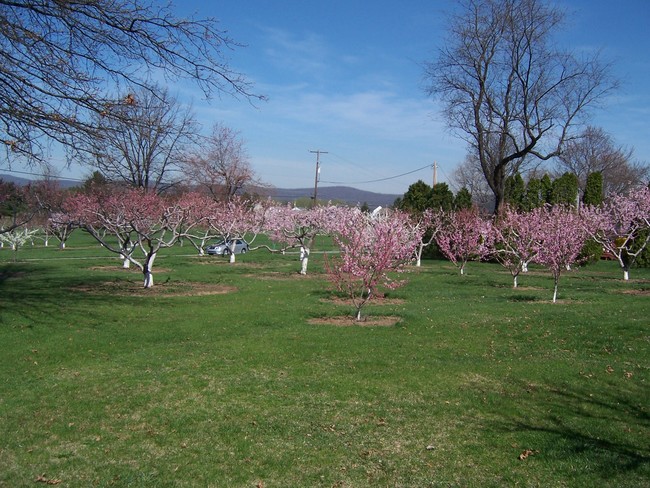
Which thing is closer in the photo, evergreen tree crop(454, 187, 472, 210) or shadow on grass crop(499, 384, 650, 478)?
shadow on grass crop(499, 384, 650, 478)

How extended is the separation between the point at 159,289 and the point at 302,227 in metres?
8.08

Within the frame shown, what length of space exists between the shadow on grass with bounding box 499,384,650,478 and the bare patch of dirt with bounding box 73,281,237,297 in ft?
36.4

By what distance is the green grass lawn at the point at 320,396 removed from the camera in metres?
4.82

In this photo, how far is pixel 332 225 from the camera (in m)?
23.7

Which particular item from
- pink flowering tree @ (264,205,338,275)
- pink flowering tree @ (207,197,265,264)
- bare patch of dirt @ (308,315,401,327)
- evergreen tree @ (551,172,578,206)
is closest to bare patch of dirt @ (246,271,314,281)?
pink flowering tree @ (264,205,338,275)

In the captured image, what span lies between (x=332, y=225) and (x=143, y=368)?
16171 millimetres

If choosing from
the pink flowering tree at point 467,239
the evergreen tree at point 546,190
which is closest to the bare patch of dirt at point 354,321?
the pink flowering tree at point 467,239

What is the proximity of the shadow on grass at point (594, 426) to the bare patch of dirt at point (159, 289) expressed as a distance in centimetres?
1110

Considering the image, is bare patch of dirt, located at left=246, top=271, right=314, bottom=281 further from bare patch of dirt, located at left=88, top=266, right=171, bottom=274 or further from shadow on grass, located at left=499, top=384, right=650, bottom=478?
shadow on grass, located at left=499, top=384, right=650, bottom=478

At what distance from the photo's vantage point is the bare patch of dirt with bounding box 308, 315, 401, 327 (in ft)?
37.7

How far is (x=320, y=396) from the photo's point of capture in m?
6.75

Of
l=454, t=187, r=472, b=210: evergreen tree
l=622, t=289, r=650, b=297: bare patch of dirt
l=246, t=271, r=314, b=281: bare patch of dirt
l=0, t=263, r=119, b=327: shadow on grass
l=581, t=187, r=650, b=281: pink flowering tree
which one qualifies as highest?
l=454, t=187, r=472, b=210: evergreen tree

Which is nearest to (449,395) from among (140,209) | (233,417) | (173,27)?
(233,417)

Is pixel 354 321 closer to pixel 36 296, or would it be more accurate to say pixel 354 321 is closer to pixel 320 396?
pixel 320 396
